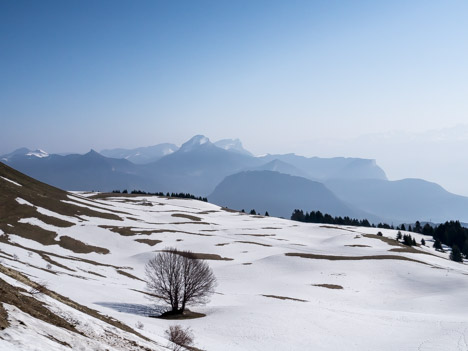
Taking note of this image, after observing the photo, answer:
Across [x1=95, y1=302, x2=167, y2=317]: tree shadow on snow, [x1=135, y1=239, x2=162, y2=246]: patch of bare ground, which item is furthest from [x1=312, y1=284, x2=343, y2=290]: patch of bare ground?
[x1=135, y1=239, x2=162, y2=246]: patch of bare ground

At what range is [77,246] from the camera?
2785 inches

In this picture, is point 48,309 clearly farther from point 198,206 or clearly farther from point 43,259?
point 198,206

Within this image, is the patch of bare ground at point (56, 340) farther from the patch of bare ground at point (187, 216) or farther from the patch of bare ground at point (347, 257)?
the patch of bare ground at point (187, 216)

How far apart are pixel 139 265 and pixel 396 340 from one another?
48998mm

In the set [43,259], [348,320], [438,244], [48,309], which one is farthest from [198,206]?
[48,309]

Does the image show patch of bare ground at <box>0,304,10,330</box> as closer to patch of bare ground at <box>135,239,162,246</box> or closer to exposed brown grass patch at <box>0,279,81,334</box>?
exposed brown grass patch at <box>0,279,81,334</box>

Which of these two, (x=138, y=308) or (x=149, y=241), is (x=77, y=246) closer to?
(x=149, y=241)

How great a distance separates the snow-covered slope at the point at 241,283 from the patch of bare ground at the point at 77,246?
239mm

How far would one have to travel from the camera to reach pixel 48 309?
1777 cm

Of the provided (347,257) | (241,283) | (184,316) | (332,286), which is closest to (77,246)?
(241,283)

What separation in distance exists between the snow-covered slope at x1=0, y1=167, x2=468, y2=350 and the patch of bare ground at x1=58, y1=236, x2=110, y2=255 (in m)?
0.24

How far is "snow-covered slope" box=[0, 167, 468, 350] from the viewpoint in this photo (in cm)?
3033

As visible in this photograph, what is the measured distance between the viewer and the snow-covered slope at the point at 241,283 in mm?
30328

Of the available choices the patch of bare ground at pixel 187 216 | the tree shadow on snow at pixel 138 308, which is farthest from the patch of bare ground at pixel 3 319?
the patch of bare ground at pixel 187 216
